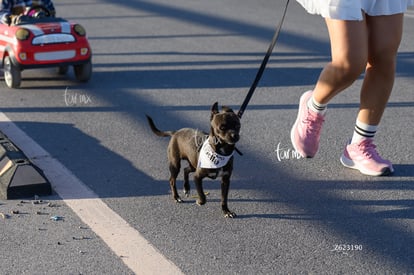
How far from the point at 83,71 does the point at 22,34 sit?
722 mm

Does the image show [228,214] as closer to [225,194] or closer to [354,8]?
[225,194]

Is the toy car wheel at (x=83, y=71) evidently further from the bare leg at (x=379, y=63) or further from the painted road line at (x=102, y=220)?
the bare leg at (x=379, y=63)

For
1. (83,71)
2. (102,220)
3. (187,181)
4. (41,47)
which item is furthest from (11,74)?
(102,220)

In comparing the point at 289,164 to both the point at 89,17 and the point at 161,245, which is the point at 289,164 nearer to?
the point at 161,245

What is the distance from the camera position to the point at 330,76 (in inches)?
204

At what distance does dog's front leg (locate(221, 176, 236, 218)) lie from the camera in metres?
4.69

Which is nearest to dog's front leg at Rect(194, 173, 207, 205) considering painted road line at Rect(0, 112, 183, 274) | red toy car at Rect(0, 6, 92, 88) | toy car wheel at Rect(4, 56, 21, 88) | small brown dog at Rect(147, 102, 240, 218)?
small brown dog at Rect(147, 102, 240, 218)

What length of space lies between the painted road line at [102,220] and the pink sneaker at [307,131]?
55.1 inches

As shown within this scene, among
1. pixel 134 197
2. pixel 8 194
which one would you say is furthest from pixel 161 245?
pixel 8 194

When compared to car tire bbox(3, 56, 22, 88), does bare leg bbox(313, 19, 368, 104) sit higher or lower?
higher

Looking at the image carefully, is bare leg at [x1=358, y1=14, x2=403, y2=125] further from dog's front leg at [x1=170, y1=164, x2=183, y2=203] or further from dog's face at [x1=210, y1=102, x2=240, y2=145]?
dog's front leg at [x1=170, y1=164, x2=183, y2=203]

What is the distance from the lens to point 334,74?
514 centimetres

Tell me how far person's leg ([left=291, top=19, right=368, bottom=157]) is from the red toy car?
345cm

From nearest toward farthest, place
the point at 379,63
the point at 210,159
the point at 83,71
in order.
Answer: the point at 210,159 < the point at 379,63 < the point at 83,71
